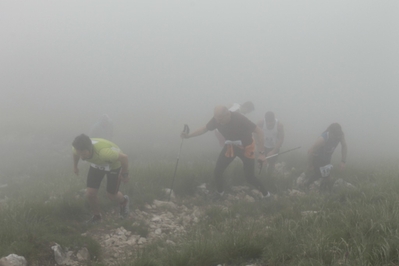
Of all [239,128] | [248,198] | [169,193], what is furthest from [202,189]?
[239,128]

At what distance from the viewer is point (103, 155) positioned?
614cm

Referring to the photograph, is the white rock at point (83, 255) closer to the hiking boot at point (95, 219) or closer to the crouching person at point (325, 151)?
the hiking boot at point (95, 219)

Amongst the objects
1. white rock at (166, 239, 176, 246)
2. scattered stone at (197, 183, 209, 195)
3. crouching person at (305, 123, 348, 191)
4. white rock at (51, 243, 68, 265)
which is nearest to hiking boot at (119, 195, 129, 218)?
white rock at (166, 239, 176, 246)

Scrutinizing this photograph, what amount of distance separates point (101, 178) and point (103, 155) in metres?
0.50

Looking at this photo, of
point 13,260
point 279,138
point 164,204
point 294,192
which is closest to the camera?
point 13,260

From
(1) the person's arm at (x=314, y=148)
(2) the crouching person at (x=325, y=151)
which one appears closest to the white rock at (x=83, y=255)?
(2) the crouching person at (x=325, y=151)

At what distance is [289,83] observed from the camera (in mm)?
62438

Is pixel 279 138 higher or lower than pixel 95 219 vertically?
higher

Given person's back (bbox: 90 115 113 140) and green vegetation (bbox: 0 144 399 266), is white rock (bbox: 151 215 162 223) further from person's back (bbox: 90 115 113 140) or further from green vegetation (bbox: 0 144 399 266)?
person's back (bbox: 90 115 113 140)

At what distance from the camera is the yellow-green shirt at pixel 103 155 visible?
6.14 m

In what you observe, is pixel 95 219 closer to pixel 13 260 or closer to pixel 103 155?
pixel 103 155

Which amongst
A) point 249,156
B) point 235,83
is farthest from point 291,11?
point 249,156

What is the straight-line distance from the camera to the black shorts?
626 centimetres

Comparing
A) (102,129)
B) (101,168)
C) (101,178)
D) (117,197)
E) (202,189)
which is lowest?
(202,189)
